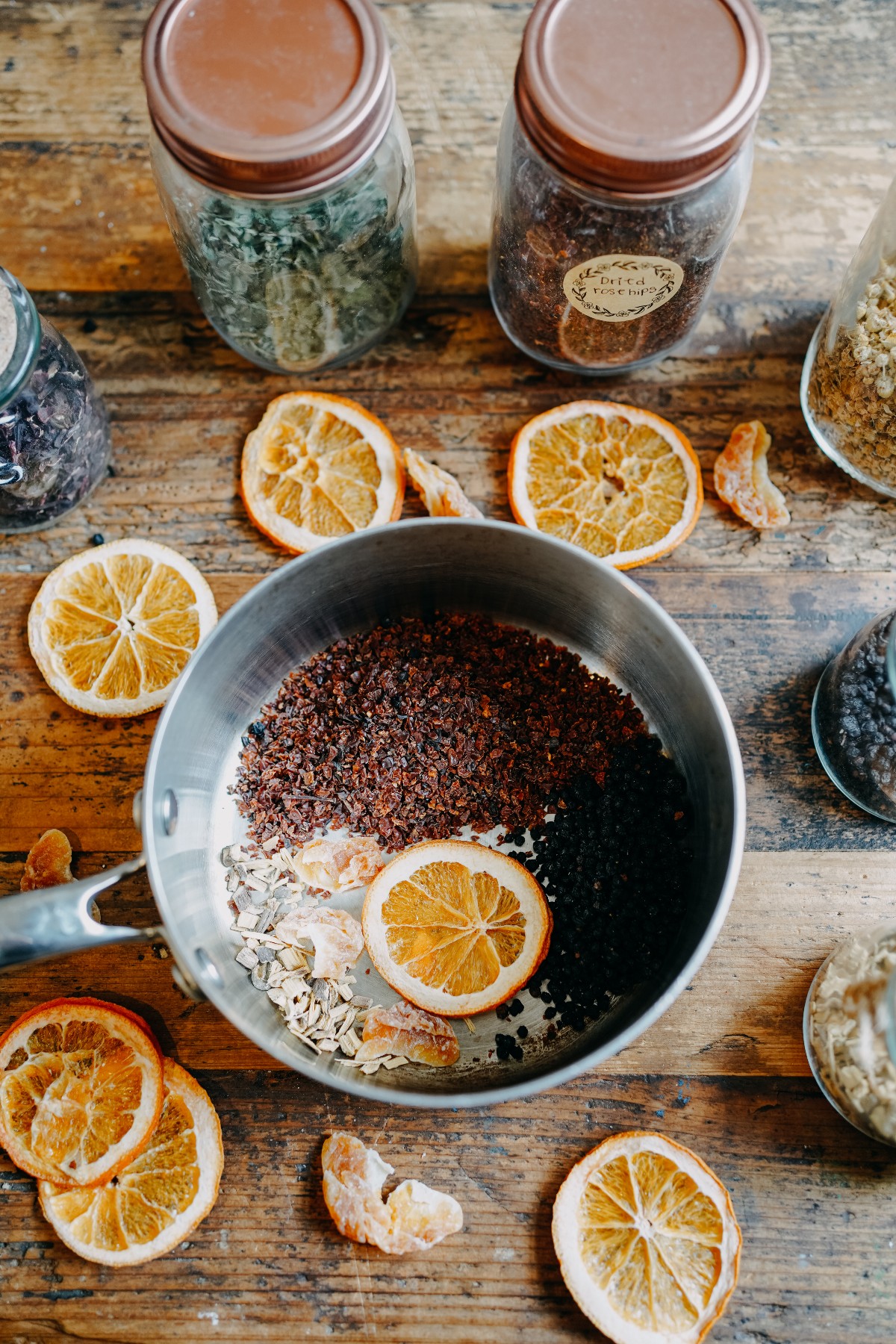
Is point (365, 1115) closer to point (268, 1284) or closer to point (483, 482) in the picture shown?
point (268, 1284)

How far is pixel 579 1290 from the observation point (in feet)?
3.59

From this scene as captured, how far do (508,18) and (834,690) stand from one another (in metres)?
1.10

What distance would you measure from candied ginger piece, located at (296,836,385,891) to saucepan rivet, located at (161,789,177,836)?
0.19 m

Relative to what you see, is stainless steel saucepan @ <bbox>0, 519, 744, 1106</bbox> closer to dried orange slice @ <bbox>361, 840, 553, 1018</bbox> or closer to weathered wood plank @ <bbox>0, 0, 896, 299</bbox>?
dried orange slice @ <bbox>361, 840, 553, 1018</bbox>

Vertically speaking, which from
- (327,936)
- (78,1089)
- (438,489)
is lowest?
(78,1089)

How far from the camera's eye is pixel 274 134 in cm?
100

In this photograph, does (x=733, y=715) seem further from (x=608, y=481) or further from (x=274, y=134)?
(x=274, y=134)

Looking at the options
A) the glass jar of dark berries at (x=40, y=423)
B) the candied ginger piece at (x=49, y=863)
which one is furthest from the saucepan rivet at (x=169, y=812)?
the glass jar of dark berries at (x=40, y=423)

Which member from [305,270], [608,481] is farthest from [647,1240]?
[305,270]

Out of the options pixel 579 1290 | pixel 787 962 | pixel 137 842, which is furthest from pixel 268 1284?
pixel 787 962

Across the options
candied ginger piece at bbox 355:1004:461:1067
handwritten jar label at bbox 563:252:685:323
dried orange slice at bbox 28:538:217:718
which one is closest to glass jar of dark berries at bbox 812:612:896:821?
handwritten jar label at bbox 563:252:685:323

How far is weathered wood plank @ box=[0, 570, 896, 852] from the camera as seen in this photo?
126cm

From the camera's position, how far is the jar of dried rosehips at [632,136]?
0.98m

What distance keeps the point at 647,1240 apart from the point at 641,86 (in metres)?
1.27
